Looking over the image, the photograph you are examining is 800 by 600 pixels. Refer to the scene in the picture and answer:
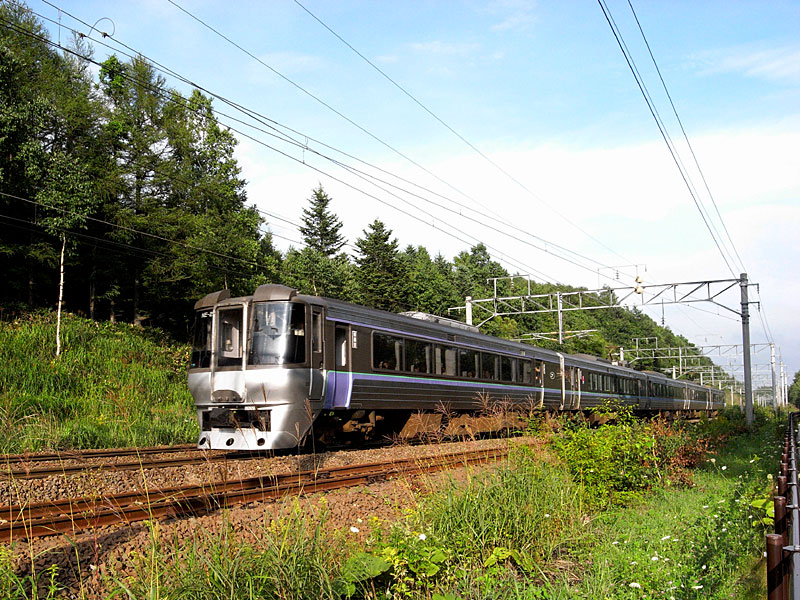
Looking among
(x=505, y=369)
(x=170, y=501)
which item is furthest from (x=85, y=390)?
(x=170, y=501)

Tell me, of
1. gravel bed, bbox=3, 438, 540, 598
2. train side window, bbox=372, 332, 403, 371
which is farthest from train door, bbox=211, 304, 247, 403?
train side window, bbox=372, 332, 403, 371

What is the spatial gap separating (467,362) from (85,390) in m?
10.6

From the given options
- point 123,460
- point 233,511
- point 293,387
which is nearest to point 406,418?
point 293,387

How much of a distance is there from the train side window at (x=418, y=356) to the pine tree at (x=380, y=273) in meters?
31.6

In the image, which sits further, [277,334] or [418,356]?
[418,356]

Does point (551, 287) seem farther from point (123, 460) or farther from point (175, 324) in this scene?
point (123, 460)

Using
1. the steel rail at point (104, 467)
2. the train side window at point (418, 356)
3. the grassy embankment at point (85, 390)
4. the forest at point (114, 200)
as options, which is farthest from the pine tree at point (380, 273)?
the steel rail at point (104, 467)

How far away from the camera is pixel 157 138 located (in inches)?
1476

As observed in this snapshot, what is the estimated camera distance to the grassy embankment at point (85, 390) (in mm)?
13547

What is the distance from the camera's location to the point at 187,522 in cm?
581

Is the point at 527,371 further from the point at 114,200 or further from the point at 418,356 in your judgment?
the point at 114,200

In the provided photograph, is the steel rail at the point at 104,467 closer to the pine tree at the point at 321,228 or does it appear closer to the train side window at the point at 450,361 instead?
the train side window at the point at 450,361

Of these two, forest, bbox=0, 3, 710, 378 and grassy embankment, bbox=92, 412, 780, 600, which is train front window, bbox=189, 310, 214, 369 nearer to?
grassy embankment, bbox=92, 412, 780, 600

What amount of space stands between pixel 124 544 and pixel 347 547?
1726 mm
